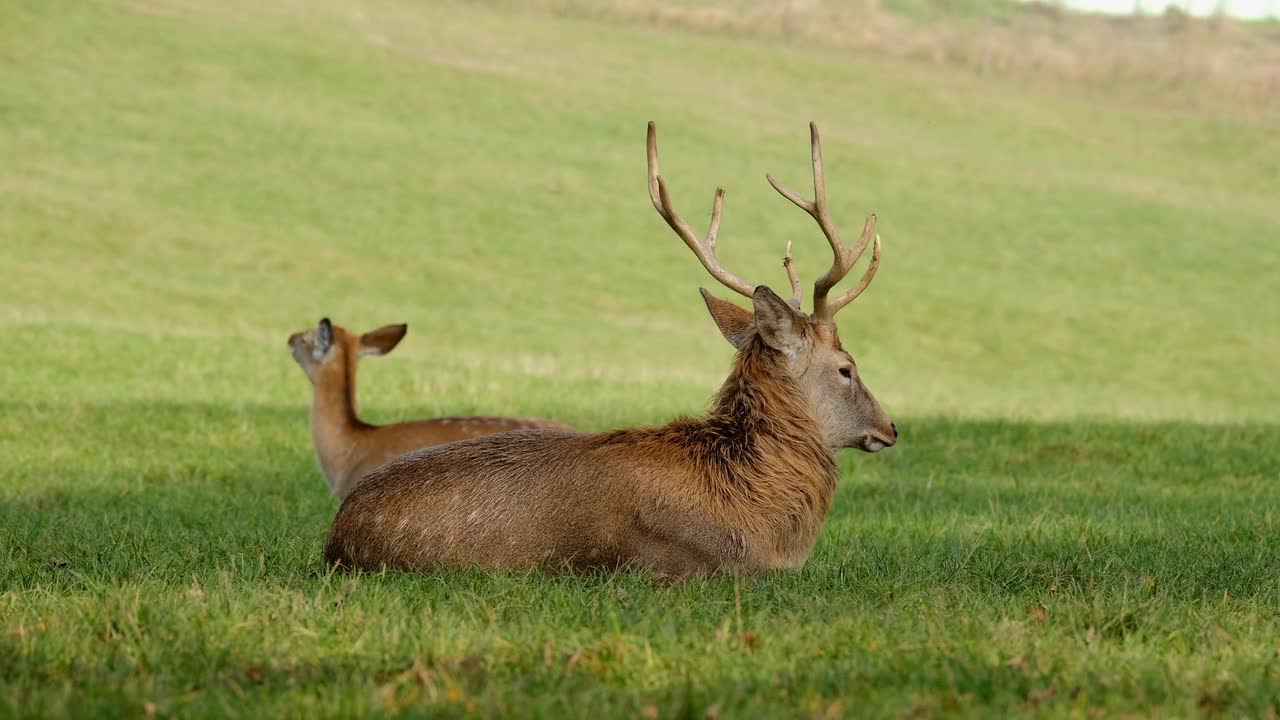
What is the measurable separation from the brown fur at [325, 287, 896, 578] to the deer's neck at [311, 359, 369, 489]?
3.89 m

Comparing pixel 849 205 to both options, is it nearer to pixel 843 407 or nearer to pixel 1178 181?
pixel 1178 181

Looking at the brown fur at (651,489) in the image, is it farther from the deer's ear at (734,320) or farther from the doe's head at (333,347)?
the doe's head at (333,347)

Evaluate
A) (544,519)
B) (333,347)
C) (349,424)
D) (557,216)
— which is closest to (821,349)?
(544,519)

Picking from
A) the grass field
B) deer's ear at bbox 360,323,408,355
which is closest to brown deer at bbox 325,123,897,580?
the grass field

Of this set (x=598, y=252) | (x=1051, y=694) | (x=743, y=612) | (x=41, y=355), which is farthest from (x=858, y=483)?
(x=598, y=252)

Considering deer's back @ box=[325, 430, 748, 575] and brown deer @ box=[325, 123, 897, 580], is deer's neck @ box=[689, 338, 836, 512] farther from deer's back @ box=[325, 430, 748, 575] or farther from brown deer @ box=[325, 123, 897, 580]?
deer's back @ box=[325, 430, 748, 575]

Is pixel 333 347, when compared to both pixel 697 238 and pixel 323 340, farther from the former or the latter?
pixel 697 238

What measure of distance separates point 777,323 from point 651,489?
3.27 ft

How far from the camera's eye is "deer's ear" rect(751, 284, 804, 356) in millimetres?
7129

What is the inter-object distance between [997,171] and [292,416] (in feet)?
131

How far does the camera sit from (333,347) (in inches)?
462

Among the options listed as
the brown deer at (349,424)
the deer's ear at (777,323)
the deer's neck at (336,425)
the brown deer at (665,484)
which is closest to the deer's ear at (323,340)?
the brown deer at (349,424)

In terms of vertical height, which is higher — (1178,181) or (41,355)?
(1178,181)

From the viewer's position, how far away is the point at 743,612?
19.4ft
